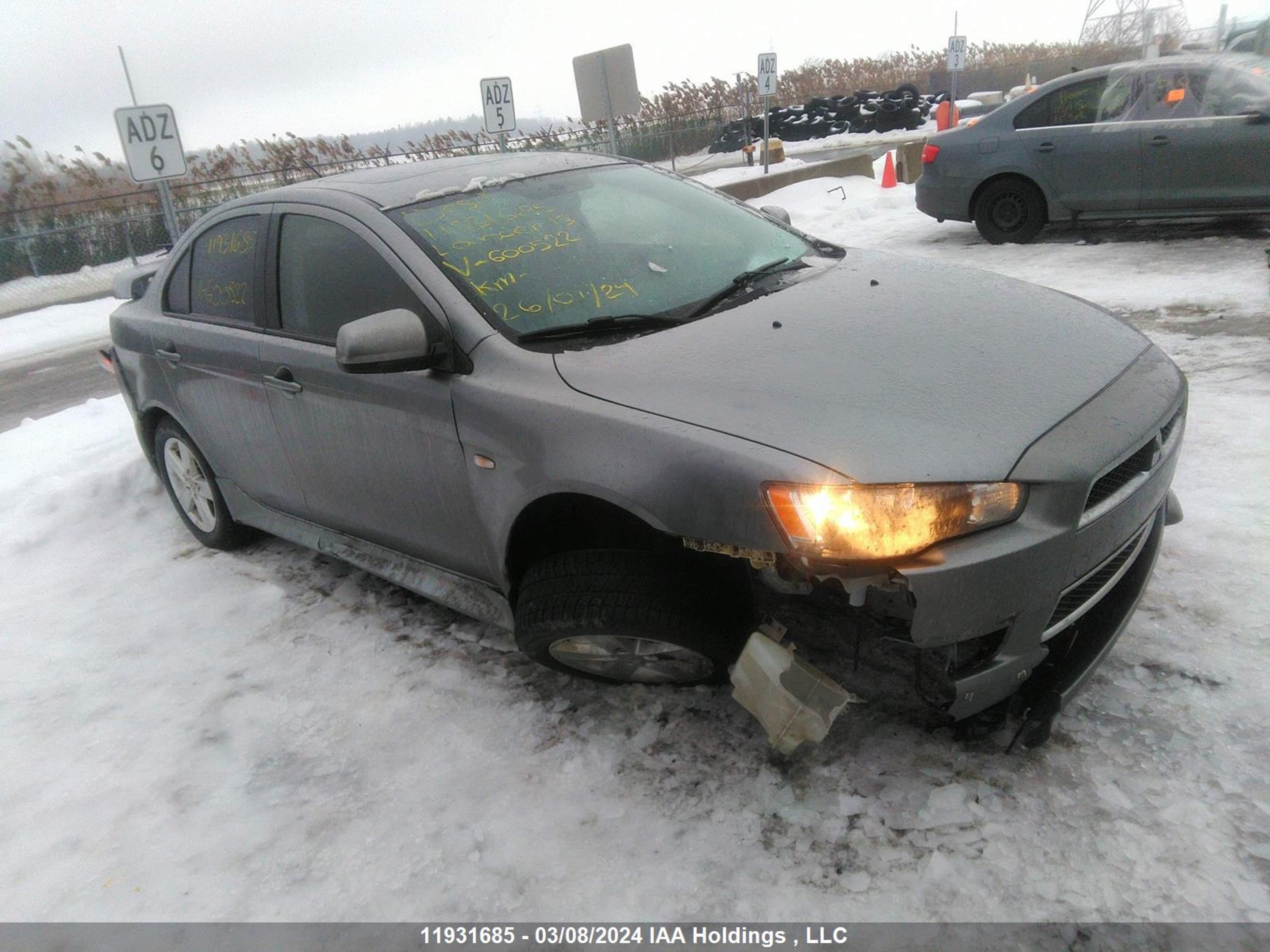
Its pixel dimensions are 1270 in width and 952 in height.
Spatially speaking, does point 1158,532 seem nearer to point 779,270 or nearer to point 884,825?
point 884,825

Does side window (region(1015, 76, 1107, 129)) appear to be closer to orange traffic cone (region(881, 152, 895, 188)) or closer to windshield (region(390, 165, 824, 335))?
orange traffic cone (region(881, 152, 895, 188))

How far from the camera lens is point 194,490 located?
440 cm

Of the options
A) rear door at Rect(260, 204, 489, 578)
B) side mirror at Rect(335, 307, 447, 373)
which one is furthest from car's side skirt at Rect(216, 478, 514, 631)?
side mirror at Rect(335, 307, 447, 373)

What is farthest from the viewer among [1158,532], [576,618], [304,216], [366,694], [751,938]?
[304,216]

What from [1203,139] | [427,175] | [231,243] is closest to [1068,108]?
[1203,139]

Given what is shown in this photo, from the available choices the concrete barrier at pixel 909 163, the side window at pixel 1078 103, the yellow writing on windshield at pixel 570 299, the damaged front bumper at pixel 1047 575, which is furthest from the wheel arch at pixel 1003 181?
the yellow writing on windshield at pixel 570 299

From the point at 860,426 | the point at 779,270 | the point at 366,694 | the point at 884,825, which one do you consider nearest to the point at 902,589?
the point at 860,426

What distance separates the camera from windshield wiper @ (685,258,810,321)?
290 centimetres

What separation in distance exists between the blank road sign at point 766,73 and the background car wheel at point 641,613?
1545cm

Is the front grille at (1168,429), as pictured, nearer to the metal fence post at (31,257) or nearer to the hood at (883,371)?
the hood at (883,371)

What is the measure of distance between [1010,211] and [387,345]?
8.17 m

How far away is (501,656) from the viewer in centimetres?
324

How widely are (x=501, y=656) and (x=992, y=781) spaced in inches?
65.2

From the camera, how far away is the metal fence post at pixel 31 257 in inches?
717
